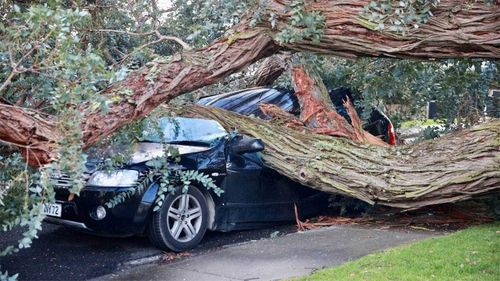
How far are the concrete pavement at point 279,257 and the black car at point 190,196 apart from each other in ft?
1.56

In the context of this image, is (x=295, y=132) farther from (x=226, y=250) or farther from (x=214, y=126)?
(x=226, y=250)

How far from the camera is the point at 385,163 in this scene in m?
7.78

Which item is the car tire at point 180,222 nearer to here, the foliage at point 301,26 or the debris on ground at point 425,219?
the debris on ground at point 425,219

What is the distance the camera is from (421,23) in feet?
19.4

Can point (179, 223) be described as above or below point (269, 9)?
below

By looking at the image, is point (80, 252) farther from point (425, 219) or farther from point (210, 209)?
point (425, 219)

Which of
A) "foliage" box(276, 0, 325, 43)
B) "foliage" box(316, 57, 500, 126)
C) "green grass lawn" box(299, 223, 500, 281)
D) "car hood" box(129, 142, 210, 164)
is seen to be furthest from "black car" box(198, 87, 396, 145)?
"foliage" box(276, 0, 325, 43)

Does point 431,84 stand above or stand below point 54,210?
above

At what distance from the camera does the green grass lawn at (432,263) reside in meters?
5.53

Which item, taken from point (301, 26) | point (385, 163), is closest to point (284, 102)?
point (385, 163)

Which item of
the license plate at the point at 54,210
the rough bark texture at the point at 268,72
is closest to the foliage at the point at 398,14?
the license plate at the point at 54,210

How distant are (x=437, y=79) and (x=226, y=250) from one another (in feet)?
11.7

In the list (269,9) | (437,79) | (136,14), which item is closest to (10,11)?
(136,14)

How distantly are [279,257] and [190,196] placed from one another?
1.28m
